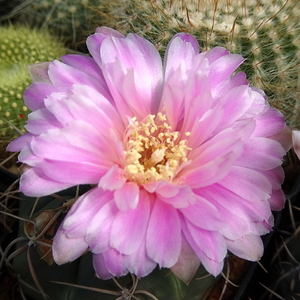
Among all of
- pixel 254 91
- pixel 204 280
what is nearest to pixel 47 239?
pixel 204 280

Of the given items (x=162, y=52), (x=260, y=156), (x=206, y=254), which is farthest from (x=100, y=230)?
(x=162, y=52)

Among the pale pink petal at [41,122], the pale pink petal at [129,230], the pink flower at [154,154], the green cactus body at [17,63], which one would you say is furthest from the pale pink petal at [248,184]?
the green cactus body at [17,63]

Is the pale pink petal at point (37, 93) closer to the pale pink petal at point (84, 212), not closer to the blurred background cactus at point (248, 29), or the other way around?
the pale pink petal at point (84, 212)

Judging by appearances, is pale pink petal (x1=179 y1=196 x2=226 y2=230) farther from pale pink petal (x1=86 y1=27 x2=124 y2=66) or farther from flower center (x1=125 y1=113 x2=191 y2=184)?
pale pink petal (x1=86 y1=27 x2=124 y2=66)

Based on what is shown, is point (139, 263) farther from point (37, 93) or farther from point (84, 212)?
point (37, 93)

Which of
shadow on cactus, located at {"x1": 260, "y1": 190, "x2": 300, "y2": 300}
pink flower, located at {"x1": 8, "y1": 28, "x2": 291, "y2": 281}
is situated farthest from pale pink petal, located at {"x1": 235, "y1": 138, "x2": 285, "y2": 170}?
shadow on cactus, located at {"x1": 260, "y1": 190, "x2": 300, "y2": 300}

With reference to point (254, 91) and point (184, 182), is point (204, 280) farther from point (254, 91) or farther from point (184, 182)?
point (254, 91)
